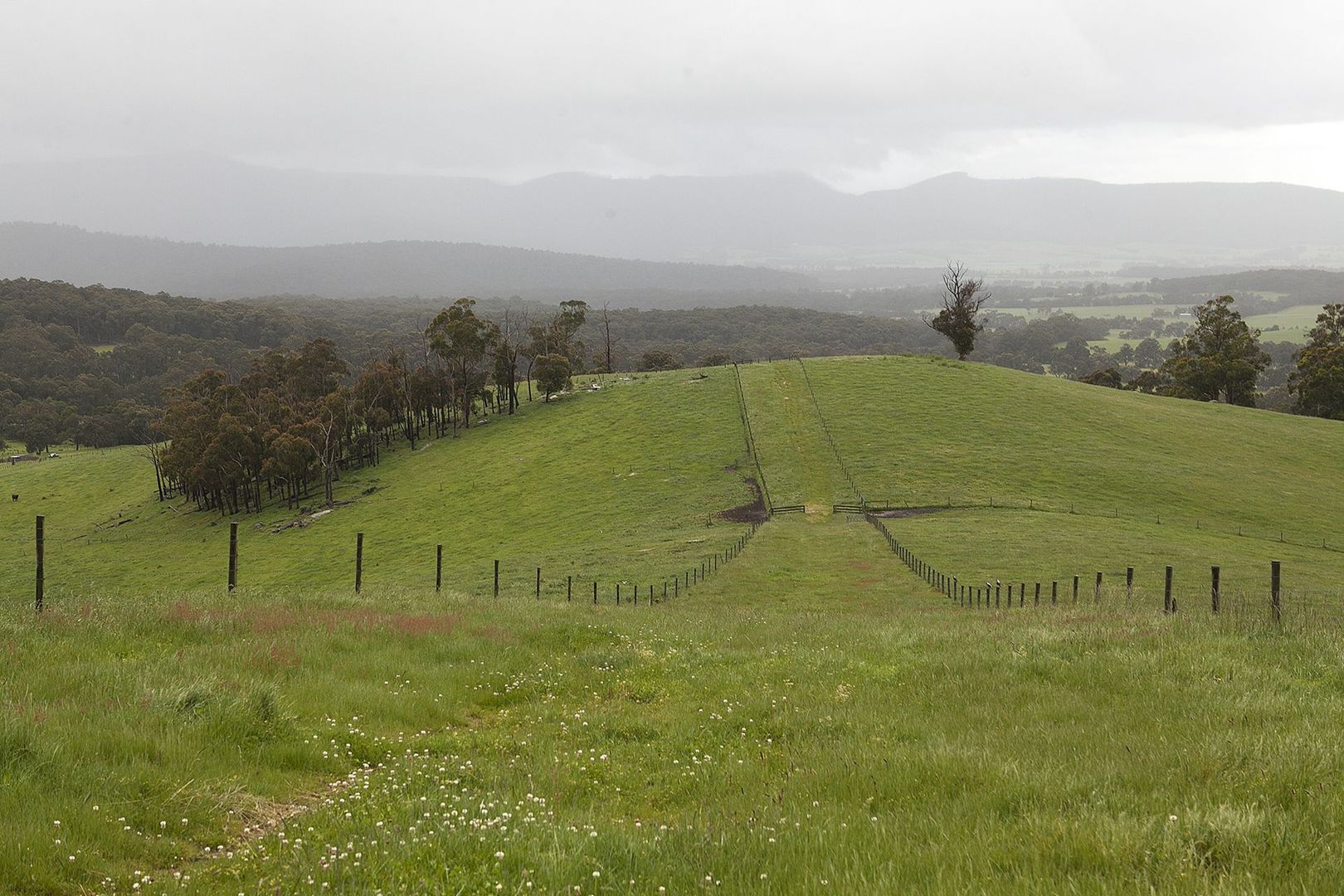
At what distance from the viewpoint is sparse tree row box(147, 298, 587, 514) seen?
101688 mm

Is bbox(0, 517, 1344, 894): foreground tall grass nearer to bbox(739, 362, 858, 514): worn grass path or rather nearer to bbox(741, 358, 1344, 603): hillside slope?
bbox(741, 358, 1344, 603): hillside slope

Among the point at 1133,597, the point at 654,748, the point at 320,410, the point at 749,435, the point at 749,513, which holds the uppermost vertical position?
the point at 654,748

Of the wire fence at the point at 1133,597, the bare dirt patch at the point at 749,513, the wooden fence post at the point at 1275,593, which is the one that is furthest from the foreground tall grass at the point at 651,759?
the bare dirt patch at the point at 749,513

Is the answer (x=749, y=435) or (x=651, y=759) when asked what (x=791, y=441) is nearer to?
(x=749, y=435)

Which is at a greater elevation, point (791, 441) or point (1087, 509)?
point (791, 441)

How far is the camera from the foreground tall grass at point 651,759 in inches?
198

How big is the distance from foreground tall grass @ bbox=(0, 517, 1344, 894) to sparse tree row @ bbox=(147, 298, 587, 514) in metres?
91.1

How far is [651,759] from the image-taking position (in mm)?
8734

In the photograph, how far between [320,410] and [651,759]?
362 feet

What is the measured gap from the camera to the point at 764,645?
55.1 ft

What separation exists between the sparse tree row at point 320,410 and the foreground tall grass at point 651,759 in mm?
91114

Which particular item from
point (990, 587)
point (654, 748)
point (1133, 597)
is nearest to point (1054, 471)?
point (990, 587)

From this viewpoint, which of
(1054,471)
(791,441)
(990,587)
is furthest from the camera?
(791,441)

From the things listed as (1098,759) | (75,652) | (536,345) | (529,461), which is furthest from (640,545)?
(536,345)
